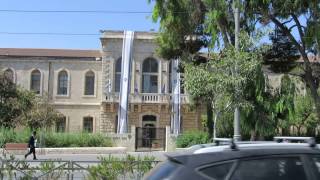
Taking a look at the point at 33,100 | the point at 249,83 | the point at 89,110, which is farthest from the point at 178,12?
the point at 89,110

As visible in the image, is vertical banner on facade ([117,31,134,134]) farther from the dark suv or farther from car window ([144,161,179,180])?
the dark suv

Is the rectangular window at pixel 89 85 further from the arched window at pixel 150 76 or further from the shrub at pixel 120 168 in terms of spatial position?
the shrub at pixel 120 168

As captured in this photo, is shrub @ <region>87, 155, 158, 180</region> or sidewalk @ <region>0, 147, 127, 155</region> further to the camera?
sidewalk @ <region>0, 147, 127, 155</region>

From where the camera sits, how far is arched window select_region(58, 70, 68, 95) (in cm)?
6681

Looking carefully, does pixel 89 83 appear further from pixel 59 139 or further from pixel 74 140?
pixel 59 139

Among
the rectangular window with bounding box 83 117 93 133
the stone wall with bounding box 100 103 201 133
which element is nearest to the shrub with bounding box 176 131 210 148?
the stone wall with bounding box 100 103 201 133

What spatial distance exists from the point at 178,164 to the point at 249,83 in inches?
746

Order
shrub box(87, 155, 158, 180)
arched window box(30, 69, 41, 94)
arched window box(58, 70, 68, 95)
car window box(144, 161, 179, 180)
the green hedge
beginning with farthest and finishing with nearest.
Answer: arched window box(58, 70, 68, 95) → arched window box(30, 69, 41, 94) → the green hedge → shrub box(87, 155, 158, 180) → car window box(144, 161, 179, 180)

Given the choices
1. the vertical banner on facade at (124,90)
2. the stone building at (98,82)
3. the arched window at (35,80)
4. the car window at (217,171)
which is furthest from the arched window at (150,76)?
the car window at (217,171)

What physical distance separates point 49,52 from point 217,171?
215 ft

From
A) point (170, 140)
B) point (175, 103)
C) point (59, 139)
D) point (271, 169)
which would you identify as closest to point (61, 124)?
point (175, 103)

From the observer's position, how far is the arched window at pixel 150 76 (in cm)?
6332

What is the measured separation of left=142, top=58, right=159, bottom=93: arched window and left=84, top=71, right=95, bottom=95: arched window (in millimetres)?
6831

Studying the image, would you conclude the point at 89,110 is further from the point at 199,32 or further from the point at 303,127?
the point at 199,32
